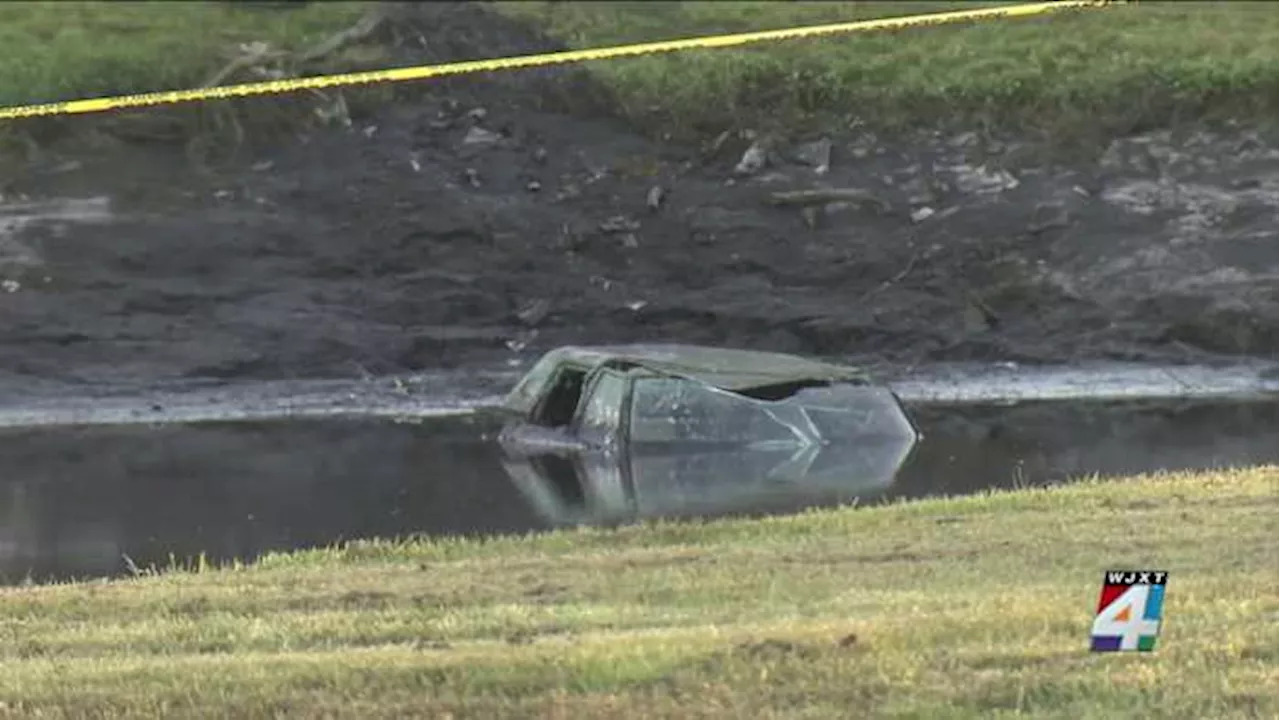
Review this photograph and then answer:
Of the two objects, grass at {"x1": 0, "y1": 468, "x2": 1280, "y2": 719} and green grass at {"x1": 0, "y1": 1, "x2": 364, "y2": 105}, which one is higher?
grass at {"x1": 0, "y1": 468, "x2": 1280, "y2": 719}

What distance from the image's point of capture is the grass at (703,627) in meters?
6.00

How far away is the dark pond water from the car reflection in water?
0.24 m

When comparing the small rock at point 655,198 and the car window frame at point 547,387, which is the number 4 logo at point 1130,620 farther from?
the small rock at point 655,198

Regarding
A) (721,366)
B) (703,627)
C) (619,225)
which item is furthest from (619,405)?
(703,627)

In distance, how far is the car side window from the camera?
17125mm

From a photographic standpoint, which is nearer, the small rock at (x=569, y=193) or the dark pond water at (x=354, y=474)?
the dark pond water at (x=354, y=474)

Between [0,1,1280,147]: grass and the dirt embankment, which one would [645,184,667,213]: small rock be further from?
[0,1,1280,147]: grass

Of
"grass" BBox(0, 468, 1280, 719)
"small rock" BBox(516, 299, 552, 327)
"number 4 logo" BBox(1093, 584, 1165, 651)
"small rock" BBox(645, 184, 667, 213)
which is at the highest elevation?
"number 4 logo" BBox(1093, 584, 1165, 651)

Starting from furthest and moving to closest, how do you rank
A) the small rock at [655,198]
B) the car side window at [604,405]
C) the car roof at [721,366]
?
the small rock at [655,198], the car roof at [721,366], the car side window at [604,405]

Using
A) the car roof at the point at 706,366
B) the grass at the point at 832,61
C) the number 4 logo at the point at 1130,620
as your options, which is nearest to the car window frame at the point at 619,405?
the car roof at the point at 706,366

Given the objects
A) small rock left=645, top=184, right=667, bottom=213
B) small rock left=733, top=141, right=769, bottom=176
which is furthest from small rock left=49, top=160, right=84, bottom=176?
small rock left=733, top=141, right=769, bottom=176

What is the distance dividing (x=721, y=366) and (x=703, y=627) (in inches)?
411

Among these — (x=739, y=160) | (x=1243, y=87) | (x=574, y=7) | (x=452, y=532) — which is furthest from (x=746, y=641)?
(x=574, y=7)

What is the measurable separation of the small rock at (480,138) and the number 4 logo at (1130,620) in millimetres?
21472
